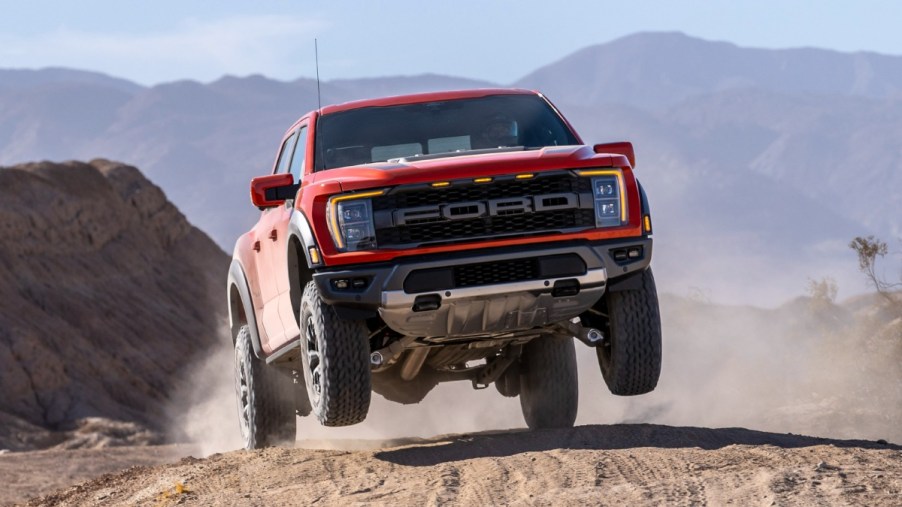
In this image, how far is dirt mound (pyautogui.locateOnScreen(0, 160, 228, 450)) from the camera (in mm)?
29734

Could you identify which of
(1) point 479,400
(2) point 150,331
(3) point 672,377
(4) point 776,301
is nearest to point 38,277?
(2) point 150,331

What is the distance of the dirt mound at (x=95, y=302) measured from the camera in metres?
29.7

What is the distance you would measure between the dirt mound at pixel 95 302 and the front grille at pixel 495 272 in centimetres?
2019

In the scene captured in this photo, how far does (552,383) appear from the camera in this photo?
33.2 ft

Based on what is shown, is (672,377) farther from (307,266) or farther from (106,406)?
(307,266)

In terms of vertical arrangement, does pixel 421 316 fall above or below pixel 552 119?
below

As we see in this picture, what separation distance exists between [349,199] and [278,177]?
0.84m

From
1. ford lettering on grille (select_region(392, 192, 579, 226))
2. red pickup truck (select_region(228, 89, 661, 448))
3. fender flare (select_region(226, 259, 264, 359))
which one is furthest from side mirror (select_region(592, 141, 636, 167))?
fender flare (select_region(226, 259, 264, 359))

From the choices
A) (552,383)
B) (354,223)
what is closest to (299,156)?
(354,223)

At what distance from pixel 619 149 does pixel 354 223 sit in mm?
1736

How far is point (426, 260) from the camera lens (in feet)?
25.4

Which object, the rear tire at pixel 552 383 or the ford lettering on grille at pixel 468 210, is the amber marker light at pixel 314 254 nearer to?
the ford lettering on grille at pixel 468 210

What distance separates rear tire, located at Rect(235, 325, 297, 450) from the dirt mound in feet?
56.6

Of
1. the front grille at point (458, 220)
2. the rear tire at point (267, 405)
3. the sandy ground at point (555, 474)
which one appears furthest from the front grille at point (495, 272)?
the rear tire at point (267, 405)
